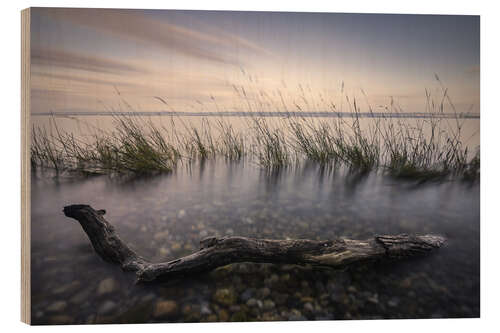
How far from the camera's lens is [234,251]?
71.0 inches

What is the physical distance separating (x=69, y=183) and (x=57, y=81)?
644 mm

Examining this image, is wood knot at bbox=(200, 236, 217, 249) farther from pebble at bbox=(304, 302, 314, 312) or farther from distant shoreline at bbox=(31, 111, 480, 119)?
distant shoreline at bbox=(31, 111, 480, 119)

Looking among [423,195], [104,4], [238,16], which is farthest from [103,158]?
[423,195]

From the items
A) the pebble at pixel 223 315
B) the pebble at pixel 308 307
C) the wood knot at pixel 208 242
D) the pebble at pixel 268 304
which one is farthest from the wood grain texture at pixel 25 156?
the pebble at pixel 308 307

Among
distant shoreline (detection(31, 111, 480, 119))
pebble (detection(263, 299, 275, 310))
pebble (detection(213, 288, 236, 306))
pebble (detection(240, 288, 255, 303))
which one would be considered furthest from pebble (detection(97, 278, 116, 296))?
distant shoreline (detection(31, 111, 480, 119))

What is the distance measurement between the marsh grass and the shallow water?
108mm

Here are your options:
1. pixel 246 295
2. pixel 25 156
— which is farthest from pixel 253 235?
pixel 25 156

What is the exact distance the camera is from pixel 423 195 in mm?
2090

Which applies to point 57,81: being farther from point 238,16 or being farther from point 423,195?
point 423,195

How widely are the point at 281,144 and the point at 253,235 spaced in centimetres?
72

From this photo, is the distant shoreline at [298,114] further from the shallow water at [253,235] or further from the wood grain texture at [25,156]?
the shallow water at [253,235]

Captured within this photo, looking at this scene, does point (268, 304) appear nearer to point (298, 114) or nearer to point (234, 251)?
point (234, 251)

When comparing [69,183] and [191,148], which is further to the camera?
[191,148]

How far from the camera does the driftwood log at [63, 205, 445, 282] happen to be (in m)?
1.78
